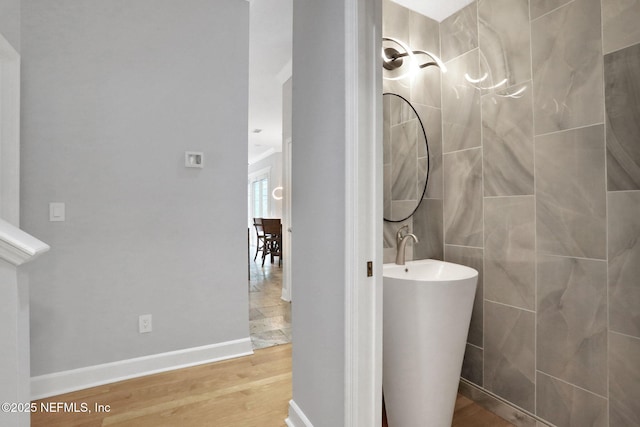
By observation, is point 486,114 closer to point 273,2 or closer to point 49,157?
point 273,2

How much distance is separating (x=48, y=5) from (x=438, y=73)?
246cm

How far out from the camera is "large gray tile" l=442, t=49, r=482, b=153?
184 centimetres

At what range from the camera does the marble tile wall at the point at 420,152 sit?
1.87 meters

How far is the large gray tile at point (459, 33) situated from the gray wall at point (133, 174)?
1.47 metres

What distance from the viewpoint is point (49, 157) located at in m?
1.89

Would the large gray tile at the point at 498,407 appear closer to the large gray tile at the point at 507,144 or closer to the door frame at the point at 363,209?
the door frame at the point at 363,209

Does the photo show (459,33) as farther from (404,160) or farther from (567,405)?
(567,405)

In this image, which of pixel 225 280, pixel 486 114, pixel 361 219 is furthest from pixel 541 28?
pixel 225 280

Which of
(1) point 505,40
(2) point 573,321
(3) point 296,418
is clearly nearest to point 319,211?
(3) point 296,418

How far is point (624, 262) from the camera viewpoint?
1.29 meters

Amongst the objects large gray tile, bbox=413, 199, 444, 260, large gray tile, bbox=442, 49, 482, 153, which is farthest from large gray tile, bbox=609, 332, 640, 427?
large gray tile, bbox=442, 49, 482, 153

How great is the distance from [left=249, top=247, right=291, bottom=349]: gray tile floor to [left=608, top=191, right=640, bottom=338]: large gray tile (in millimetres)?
2151

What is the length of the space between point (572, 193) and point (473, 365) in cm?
111

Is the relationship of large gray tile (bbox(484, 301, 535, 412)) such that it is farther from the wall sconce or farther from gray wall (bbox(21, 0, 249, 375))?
gray wall (bbox(21, 0, 249, 375))
